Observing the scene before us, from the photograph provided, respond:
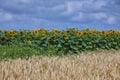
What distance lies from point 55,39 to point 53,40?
0.39 ft

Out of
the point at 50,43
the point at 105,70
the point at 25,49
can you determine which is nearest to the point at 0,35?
the point at 50,43

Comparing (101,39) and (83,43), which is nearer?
(83,43)

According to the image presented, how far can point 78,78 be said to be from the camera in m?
3.43

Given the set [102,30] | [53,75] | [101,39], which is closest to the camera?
[53,75]

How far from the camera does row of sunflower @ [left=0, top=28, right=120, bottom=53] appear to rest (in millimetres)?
11352

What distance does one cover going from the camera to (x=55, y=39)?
11.6 metres

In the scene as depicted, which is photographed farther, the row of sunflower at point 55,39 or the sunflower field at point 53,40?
the row of sunflower at point 55,39

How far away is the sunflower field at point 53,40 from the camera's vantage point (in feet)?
36.7

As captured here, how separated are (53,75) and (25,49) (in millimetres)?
6208

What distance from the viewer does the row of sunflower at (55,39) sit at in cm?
1135

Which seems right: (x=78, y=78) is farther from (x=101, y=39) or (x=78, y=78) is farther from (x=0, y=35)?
(x=101, y=39)

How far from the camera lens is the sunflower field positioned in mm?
11180

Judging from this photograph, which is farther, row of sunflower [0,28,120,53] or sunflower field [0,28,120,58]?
row of sunflower [0,28,120,53]

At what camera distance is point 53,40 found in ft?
37.7
